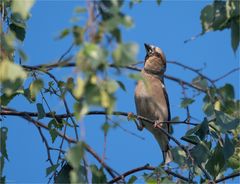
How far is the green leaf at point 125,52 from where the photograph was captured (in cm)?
203

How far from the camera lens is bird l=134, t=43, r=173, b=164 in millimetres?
6758

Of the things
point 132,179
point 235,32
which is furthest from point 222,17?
point 132,179

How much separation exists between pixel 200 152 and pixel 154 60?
3613 millimetres

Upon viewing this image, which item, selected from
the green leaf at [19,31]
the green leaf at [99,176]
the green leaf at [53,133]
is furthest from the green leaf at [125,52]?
the green leaf at [53,133]

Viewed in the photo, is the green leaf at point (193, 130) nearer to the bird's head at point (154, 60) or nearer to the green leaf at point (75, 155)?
the green leaf at point (75, 155)

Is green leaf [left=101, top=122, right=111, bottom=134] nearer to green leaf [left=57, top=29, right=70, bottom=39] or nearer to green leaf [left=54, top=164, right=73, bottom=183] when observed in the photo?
green leaf [left=57, top=29, right=70, bottom=39]

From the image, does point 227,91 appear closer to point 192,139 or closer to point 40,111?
point 192,139

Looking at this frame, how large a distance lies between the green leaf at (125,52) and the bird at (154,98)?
4.52 metres

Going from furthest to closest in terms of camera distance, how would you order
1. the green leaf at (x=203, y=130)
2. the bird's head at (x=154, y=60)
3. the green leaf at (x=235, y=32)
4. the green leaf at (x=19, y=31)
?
the bird's head at (x=154, y=60)
the green leaf at (x=19, y=31)
the green leaf at (x=203, y=130)
the green leaf at (x=235, y=32)

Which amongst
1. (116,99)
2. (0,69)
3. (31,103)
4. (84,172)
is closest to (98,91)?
(116,99)

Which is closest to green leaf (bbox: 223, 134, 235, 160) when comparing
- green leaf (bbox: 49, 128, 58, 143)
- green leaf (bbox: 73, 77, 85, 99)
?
green leaf (bbox: 49, 128, 58, 143)

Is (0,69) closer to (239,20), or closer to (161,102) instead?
(239,20)

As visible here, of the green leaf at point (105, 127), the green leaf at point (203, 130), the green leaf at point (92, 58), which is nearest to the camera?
the green leaf at point (92, 58)

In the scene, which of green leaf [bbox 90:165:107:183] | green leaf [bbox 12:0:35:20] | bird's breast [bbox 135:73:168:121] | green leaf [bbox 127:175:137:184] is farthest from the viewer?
bird's breast [bbox 135:73:168:121]
